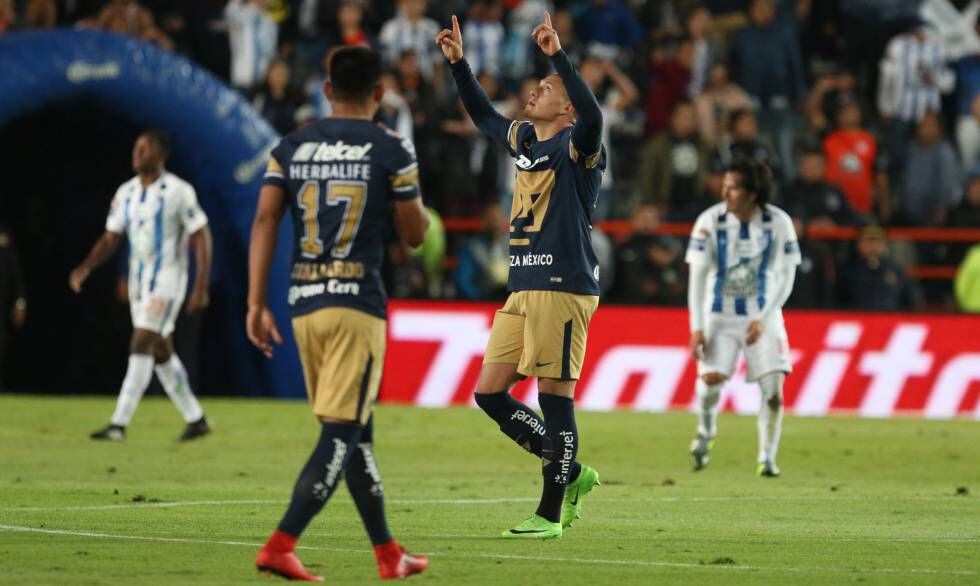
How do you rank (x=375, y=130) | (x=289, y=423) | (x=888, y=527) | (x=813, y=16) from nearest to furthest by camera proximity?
(x=375, y=130), (x=888, y=527), (x=289, y=423), (x=813, y=16)

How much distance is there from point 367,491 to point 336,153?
1406mm

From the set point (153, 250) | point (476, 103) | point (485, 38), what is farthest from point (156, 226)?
point (485, 38)

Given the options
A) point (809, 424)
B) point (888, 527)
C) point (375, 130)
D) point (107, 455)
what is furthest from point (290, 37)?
point (375, 130)

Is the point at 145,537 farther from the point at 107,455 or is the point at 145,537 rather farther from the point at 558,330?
the point at 107,455

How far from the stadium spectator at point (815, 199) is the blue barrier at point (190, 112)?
636 centimetres

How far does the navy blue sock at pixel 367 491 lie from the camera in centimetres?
802

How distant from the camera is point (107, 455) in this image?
50.4 feet

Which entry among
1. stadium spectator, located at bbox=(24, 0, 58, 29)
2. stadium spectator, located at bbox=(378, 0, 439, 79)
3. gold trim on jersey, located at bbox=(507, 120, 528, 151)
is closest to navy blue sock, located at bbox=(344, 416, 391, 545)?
gold trim on jersey, located at bbox=(507, 120, 528, 151)

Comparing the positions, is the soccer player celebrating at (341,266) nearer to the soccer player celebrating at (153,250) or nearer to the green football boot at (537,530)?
the green football boot at (537,530)

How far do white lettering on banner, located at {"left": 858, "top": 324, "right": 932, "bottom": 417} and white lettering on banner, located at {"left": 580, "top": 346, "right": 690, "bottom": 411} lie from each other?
2.05m

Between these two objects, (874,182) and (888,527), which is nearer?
(888,527)

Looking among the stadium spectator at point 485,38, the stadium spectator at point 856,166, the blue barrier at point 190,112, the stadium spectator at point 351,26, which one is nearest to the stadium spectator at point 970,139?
the stadium spectator at point 856,166

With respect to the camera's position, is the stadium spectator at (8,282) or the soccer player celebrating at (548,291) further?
the stadium spectator at (8,282)

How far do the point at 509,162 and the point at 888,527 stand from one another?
13.4 meters
